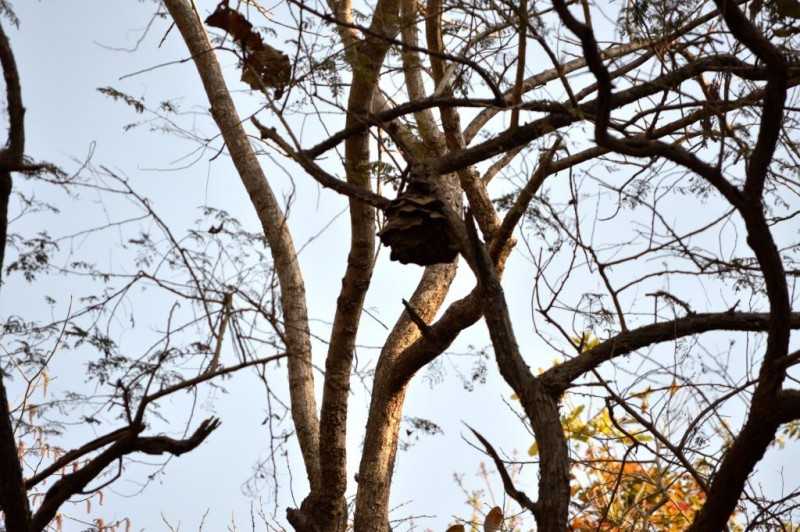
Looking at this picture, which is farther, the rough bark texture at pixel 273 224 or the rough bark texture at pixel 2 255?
the rough bark texture at pixel 273 224

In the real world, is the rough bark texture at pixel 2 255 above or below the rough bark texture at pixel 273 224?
below

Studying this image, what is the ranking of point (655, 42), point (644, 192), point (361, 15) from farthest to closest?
point (361, 15)
point (644, 192)
point (655, 42)

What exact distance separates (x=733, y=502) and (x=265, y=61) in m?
2.05

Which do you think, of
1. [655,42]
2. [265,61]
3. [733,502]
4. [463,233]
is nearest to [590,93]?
[655,42]

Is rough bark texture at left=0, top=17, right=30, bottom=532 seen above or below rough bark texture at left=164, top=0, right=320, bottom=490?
below

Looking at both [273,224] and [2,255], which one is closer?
[2,255]

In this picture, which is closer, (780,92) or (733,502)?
(780,92)

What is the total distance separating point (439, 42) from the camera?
4.04m

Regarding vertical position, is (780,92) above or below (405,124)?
below

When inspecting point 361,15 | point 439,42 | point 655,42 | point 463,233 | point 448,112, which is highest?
point 361,15

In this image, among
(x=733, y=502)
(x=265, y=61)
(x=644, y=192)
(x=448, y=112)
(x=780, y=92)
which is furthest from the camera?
(x=448, y=112)

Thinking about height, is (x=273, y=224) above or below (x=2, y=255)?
above

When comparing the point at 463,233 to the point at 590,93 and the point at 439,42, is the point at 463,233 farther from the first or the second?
the point at 590,93

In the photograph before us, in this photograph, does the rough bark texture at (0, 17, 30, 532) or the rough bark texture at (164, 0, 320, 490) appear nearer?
the rough bark texture at (0, 17, 30, 532)
